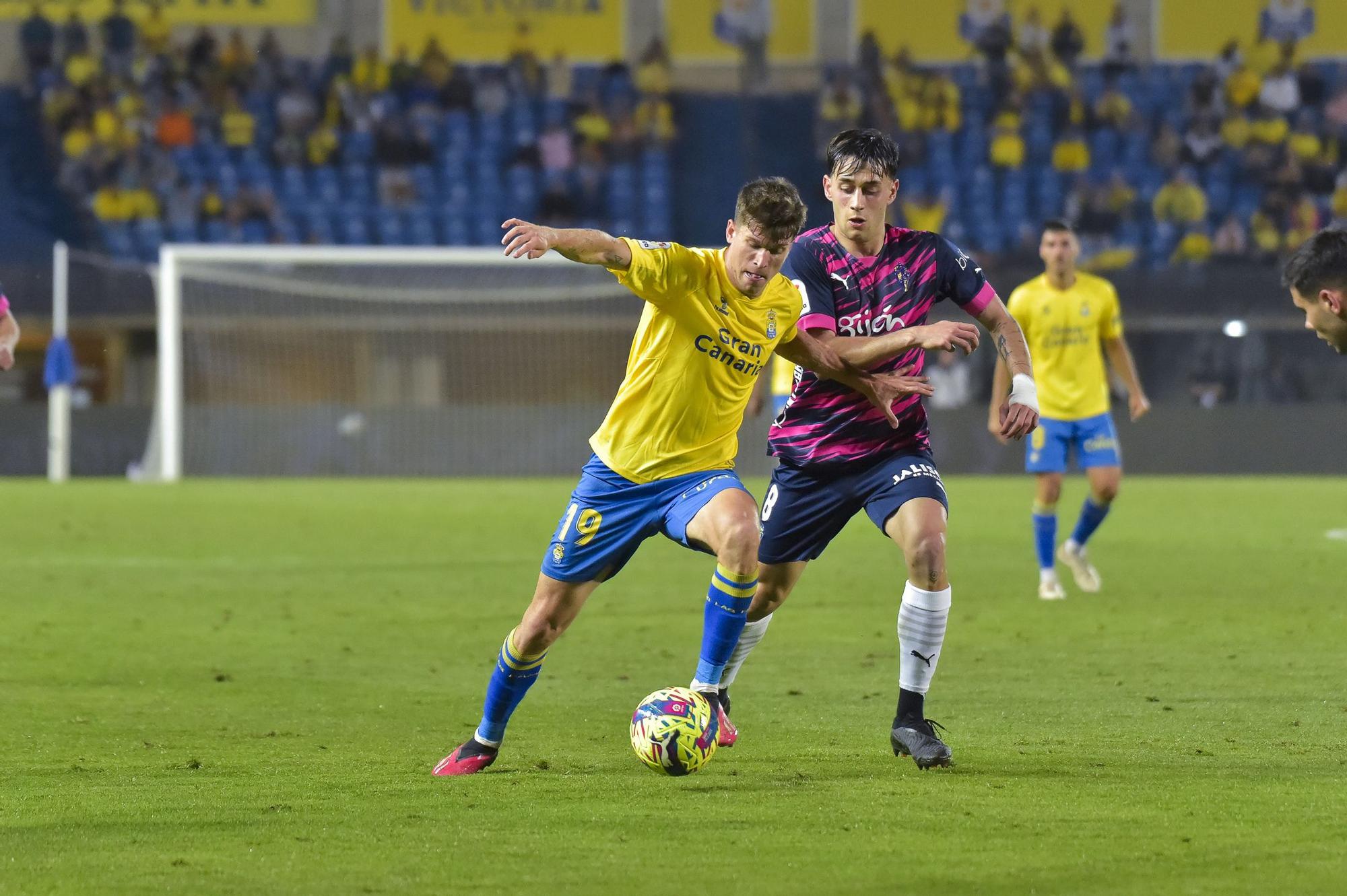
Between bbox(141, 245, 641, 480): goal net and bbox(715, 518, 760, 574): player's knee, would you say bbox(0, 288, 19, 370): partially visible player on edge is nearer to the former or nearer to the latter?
bbox(715, 518, 760, 574): player's knee

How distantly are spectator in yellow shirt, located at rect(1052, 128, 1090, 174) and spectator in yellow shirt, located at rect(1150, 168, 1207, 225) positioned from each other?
1.33 m

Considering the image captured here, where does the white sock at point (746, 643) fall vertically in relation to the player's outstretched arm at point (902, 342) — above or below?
below

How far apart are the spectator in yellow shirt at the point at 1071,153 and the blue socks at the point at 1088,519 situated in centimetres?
1752

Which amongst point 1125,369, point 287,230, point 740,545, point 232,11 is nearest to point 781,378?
point 1125,369

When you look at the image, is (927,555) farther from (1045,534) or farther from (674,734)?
(1045,534)

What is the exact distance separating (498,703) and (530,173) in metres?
22.7

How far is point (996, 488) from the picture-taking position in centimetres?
2119

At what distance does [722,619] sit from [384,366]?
18347 mm

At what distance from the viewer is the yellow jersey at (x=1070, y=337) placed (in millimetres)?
10930

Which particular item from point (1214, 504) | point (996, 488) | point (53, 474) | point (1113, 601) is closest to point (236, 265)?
point (53, 474)

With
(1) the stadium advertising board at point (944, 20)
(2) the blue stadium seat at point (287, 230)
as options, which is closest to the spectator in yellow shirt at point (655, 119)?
(1) the stadium advertising board at point (944, 20)

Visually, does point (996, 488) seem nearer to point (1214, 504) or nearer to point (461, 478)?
point (1214, 504)

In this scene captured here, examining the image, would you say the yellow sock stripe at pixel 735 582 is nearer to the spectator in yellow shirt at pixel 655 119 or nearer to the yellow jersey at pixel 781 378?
the yellow jersey at pixel 781 378

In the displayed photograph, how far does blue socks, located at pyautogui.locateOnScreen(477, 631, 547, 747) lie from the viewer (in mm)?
5406
